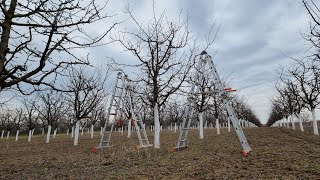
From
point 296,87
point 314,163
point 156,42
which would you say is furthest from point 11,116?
point 314,163

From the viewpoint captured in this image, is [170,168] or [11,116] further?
[11,116]

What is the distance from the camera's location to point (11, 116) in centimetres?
4591

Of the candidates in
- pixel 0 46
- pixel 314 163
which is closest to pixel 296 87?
pixel 314 163

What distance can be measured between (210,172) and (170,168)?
103 cm

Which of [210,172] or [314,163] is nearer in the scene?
[210,172]

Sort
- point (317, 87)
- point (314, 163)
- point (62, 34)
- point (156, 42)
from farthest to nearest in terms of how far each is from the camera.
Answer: point (317, 87)
point (156, 42)
point (314, 163)
point (62, 34)

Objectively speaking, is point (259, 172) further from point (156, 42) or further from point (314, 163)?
point (156, 42)

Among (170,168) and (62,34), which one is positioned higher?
(62,34)

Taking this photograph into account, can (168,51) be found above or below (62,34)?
above

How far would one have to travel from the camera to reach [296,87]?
2084 cm

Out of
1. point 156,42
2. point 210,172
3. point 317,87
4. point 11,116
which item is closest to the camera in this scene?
point 210,172

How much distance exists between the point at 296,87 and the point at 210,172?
20.0 metres

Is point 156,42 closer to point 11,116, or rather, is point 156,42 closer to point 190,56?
point 190,56

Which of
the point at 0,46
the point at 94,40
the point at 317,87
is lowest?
the point at 0,46
